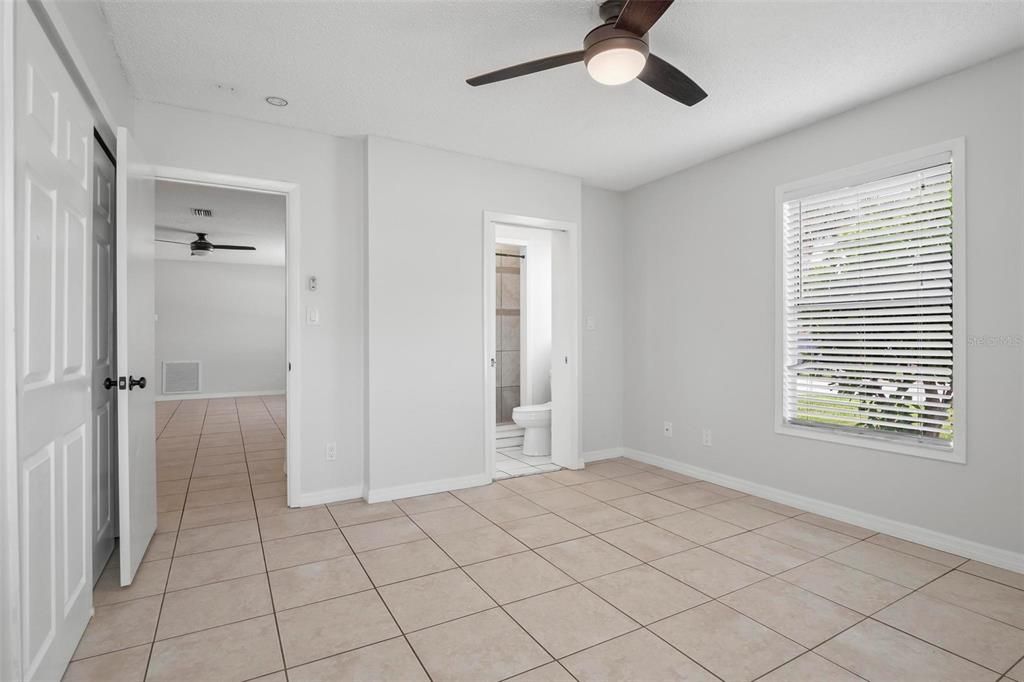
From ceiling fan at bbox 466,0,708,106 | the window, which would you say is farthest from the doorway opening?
the window

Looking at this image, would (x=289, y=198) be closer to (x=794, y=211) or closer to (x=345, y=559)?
(x=345, y=559)

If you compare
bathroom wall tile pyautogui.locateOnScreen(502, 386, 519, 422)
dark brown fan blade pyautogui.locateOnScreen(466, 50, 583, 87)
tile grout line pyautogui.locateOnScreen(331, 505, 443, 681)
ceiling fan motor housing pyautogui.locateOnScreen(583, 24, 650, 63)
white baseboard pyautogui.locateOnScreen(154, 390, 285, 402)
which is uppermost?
ceiling fan motor housing pyautogui.locateOnScreen(583, 24, 650, 63)

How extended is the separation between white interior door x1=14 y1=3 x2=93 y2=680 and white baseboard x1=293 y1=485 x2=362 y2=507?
1520 mm

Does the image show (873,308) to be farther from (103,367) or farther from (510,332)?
(103,367)

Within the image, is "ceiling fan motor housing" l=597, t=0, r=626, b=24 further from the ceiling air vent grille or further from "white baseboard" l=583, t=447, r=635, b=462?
the ceiling air vent grille

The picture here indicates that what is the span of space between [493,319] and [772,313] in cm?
201

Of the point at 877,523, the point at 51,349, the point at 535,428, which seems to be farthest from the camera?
the point at 535,428

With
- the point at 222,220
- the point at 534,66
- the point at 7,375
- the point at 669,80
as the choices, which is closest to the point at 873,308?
the point at 669,80

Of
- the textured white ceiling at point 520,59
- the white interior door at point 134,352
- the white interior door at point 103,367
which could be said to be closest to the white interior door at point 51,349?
the white interior door at point 134,352

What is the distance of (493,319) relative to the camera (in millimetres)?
4113

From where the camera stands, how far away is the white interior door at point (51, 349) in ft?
4.64

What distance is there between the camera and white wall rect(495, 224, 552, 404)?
A: 20.2 feet

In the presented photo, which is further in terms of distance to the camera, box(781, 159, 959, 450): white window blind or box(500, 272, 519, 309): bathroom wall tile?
box(500, 272, 519, 309): bathroom wall tile

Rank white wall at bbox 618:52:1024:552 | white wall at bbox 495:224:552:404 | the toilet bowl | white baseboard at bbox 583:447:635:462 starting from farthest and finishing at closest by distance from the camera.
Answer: white wall at bbox 495:224:552:404 < the toilet bowl < white baseboard at bbox 583:447:635:462 < white wall at bbox 618:52:1024:552
